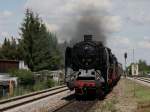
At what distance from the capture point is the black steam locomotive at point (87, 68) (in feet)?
79.9

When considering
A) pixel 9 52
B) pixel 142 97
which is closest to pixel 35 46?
pixel 9 52

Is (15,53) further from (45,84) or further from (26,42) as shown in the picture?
(45,84)

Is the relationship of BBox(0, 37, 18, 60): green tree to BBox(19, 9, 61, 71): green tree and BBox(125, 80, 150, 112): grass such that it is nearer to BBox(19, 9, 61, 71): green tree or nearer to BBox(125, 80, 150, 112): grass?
BBox(19, 9, 61, 71): green tree

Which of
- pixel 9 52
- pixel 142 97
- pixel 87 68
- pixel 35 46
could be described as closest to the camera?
pixel 87 68

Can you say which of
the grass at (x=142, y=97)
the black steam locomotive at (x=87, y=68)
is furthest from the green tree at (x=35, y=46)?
the black steam locomotive at (x=87, y=68)

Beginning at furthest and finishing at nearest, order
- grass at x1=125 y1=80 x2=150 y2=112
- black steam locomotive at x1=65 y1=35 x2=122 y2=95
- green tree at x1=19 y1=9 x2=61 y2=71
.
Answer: green tree at x1=19 y1=9 x2=61 y2=71, black steam locomotive at x1=65 y1=35 x2=122 y2=95, grass at x1=125 y1=80 x2=150 y2=112

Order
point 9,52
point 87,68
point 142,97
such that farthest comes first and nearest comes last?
1. point 9,52
2. point 142,97
3. point 87,68

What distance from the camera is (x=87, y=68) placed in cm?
2514

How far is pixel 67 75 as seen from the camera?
2519 cm

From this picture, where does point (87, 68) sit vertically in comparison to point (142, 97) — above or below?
above

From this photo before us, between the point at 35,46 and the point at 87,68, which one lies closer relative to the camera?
the point at 87,68

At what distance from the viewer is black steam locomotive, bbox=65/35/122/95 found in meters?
24.4

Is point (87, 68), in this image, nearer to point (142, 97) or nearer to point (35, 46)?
point (142, 97)

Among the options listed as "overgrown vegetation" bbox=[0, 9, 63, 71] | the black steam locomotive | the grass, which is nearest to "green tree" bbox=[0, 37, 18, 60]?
"overgrown vegetation" bbox=[0, 9, 63, 71]
